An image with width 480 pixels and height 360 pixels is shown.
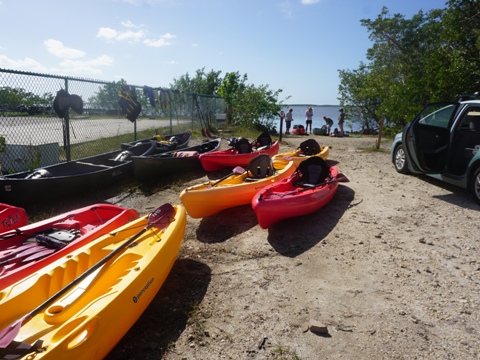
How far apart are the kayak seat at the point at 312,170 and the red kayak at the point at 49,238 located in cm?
328

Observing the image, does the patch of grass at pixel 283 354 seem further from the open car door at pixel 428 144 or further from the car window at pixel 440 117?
the car window at pixel 440 117

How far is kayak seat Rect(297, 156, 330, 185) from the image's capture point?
6.44 m

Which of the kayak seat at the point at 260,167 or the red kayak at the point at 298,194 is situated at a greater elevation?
the kayak seat at the point at 260,167

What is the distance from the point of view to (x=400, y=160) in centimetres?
850

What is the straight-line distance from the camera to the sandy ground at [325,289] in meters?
2.78

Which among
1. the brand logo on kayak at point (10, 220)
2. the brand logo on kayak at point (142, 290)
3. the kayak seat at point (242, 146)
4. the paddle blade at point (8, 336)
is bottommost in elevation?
the brand logo on kayak at point (142, 290)

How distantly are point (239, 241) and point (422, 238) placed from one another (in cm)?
264

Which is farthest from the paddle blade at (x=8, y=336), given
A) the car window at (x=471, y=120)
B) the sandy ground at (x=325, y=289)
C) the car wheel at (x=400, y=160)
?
the car wheel at (x=400, y=160)

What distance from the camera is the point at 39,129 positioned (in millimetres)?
8781

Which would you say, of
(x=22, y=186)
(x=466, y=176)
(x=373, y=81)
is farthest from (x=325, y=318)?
(x=373, y=81)

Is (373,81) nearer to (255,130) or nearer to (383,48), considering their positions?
(383,48)

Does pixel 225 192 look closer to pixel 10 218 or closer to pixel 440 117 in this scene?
pixel 10 218

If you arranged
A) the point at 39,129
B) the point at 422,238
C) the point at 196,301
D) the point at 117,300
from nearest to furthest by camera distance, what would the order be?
1. the point at 117,300
2. the point at 196,301
3. the point at 422,238
4. the point at 39,129

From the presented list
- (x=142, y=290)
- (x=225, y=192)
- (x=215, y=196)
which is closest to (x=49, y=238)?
(x=142, y=290)
